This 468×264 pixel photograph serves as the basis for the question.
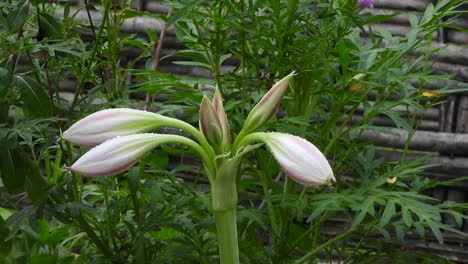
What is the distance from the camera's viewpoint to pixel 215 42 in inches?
48.4

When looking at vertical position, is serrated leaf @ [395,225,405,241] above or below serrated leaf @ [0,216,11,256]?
above

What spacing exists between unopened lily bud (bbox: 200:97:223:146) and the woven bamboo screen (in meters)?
1.55

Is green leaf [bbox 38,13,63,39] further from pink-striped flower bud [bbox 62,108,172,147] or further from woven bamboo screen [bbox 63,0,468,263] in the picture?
woven bamboo screen [bbox 63,0,468,263]

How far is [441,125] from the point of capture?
2.25m

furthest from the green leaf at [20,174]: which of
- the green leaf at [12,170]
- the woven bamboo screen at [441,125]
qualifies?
the woven bamboo screen at [441,125]

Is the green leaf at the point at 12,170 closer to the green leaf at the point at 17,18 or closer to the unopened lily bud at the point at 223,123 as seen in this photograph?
the green leaf at the point at 17,18

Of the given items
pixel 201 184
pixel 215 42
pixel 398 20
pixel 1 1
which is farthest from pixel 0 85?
pixel 398 20

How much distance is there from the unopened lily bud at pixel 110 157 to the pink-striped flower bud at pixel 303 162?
102 mm

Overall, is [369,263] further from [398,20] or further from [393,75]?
[398,20]

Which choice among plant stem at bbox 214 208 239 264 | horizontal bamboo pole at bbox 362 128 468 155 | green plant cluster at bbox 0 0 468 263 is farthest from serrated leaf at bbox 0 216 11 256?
horizontal bamboo pole at bbox 362 128 468 155

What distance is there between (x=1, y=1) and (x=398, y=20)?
140cm

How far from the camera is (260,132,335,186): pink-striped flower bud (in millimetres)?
580

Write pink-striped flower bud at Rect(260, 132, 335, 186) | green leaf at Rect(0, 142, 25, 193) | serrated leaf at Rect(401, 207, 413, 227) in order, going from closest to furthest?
pink-striped flower bud at Rect(260, 132, 335, 186) → serrated leaf at Rect(401, 207, 413, 227) → green leaf at Rect(0, 142, 25, 193)

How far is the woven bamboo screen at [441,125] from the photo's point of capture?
2.18 m
